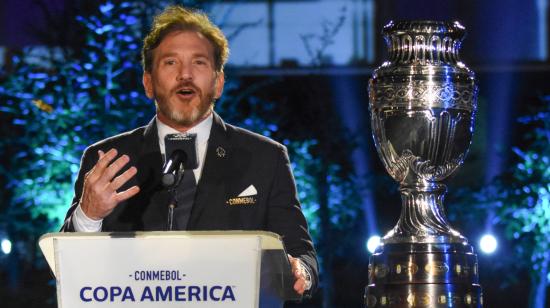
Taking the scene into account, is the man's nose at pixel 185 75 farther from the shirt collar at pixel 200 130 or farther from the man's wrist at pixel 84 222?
the man's wrist at pixel 84 222

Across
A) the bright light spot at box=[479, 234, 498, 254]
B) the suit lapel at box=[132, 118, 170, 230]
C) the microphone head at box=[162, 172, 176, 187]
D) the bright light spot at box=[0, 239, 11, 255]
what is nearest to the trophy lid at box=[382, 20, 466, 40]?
Result: the suit lapel at box=[132, 118, 170, 230]

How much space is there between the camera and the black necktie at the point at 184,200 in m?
3.86

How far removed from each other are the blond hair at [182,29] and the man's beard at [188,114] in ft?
0.45

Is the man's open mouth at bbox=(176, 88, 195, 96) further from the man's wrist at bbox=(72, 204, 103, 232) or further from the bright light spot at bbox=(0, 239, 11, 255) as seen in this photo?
the bright light spot at bbox=(0, 239, 11, 255)

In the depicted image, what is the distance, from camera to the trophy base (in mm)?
3570

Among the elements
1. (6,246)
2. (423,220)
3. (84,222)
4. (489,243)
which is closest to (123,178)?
(84,222)

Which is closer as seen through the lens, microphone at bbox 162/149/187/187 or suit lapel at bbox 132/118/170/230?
microphone at bbox 162/149/187/187

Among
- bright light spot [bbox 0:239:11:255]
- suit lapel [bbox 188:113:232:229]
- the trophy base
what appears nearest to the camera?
the trophy base

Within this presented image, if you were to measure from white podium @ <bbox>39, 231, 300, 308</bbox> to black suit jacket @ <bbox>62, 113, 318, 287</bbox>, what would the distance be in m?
0.68

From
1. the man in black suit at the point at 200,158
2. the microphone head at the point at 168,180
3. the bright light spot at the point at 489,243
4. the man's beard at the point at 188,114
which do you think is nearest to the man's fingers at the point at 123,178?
the microphone head at the point at 168,180

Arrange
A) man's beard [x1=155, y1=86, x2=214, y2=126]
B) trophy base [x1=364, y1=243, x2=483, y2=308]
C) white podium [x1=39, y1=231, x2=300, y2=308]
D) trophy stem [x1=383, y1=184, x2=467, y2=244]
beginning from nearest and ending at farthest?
white podium [x1=39, y1=231, x2=300, y2=308] → trophy base [x1=364, y1=243, x2=483, y2=308] → trophy stem [x1=383, y1=184, x2=467, y2=244] → man's beard [x1=155, y1=86, x2=214, y2=126]

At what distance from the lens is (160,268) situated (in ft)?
10.2

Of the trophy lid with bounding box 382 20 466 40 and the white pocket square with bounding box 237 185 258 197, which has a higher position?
the trophy lid with bounding box 382 20 466 40

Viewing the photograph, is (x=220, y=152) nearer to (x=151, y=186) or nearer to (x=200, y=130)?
(x=200, y=130)
